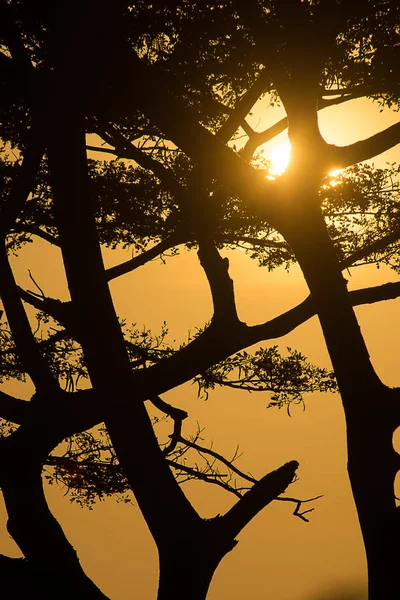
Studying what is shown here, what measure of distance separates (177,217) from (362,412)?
3.89m

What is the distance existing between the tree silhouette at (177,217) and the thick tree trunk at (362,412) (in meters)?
0.01

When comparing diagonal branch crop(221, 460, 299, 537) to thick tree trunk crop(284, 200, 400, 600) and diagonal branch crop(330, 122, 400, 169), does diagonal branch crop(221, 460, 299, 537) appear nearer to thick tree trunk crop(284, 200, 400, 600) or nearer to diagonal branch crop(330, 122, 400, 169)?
thick tree trunk crop(284, 200, 400, 600)

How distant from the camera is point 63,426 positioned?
5.74 meters

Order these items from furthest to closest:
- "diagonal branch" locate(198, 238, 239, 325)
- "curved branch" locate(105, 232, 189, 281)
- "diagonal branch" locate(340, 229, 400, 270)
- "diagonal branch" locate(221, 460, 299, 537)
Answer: "curved branch" locate(105, 232, 189, 281) → "diagonal branch" locate(340, 229, 400, 270) → "diagonal branch" locate(198, 238, 239, 325) → "diagonal branch" locate(221, 460, 299, 537)

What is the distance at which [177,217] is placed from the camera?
7723 mm

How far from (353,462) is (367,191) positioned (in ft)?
14.9

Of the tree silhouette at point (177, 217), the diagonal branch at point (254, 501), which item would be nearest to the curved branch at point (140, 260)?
the tree silhouette at point (177, 217)

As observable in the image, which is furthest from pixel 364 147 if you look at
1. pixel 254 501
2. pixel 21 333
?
pixel 21 333

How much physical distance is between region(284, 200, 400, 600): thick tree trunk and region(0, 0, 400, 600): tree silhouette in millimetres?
13

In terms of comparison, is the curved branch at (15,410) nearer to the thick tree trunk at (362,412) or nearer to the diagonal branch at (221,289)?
the diagonal branch at (221,289)

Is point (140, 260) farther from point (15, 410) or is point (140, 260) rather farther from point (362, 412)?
point (362, 412)

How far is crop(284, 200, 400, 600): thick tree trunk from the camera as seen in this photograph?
14.7 ft

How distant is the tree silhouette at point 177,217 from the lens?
4742mm

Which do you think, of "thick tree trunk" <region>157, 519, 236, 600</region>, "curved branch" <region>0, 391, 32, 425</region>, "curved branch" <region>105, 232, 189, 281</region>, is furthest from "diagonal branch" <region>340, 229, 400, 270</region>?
"curved branch" <region>0, 391, 32, 425</region>
